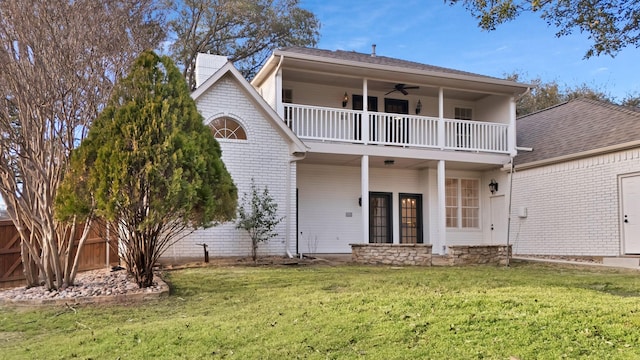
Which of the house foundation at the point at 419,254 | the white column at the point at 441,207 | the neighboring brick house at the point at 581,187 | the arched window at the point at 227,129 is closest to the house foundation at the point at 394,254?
the house foundation at the point at 419,254

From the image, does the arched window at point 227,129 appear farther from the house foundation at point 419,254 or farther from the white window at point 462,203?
the white window at point 462,203

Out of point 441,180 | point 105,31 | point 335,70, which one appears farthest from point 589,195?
point 105,31

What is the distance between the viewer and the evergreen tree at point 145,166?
23.3ft

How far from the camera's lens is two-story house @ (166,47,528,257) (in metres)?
12.5

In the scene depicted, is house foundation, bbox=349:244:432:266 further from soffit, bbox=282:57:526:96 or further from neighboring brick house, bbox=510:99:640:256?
soffit, bbox=282:57:526:96

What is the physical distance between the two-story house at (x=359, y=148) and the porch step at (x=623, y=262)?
375cm

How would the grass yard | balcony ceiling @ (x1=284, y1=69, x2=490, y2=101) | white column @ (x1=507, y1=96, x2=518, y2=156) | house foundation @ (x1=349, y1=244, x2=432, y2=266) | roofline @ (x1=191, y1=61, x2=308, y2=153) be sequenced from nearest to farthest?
1. the grass yard
2. house foundation @ (x1=349, y1=244, x2=432, y2=266)
3. roofline @ (x1=191, y1=61, x2=308, y2=153)
4. balcony ceiling @ (x1=284, y1=69, x2=490, y2=101)
5. white column @ (x1=507, y1=96, x2=518, y2=156)

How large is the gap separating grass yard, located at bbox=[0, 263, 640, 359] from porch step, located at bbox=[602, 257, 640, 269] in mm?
4423

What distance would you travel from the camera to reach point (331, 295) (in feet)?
21.6

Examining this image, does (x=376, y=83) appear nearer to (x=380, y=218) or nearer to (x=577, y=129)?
(x=380, y=218)

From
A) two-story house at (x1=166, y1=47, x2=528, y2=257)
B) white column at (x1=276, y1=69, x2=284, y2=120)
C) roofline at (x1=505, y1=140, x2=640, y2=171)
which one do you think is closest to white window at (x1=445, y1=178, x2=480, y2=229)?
two-story house at (x1=166, y1=47, x2=528, y2=257)

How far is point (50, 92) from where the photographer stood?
23.8 ft

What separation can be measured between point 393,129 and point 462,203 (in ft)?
13.0

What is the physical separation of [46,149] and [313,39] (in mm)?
19276
